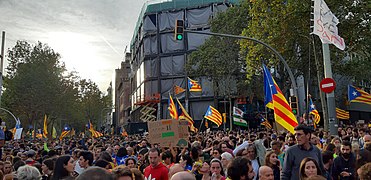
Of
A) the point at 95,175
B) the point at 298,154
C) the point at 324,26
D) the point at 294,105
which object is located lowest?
the point at 298,154

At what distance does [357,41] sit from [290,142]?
1255 centimetres

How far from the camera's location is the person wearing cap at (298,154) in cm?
546

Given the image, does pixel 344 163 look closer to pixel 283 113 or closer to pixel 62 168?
pixel 283 113

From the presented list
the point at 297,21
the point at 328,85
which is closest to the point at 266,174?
the point at 328,85

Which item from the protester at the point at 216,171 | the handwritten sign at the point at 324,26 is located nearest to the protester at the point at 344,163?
the protester at the point at 216,171

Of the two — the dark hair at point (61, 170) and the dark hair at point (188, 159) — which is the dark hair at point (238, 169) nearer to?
the dark hair at point (61, 170)

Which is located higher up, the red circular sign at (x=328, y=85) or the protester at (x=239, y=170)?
the red circular sign at (x=328, y=85)

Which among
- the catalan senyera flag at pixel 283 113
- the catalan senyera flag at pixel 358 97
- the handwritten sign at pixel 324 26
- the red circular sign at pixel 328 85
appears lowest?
the catalan senyera flag at pixel 283 113

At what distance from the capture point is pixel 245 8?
103 feet

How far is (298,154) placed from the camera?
216 inches

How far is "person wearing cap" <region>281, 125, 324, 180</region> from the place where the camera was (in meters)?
5.46

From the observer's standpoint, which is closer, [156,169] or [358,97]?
[156,169]

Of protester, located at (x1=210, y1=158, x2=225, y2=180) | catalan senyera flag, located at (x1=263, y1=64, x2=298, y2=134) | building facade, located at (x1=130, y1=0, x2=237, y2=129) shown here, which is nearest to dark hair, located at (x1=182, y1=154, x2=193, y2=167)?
protester, located at (x1=210, y1=158, x2=225, y2=180)

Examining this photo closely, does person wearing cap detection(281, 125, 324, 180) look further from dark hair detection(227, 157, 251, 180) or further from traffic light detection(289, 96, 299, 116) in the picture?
traffic light detection(289, 96, 299, 116)
